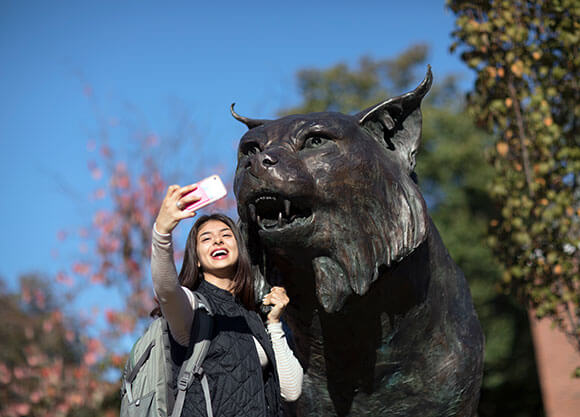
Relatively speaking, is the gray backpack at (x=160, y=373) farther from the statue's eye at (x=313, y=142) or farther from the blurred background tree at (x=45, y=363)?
the blurred background tree at (x=45, y=363)

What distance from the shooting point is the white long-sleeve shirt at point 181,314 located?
2076mm

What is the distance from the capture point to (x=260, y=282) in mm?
2240

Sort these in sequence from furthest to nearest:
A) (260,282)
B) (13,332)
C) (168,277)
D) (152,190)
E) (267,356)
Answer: (13,332) → (152,190) → (267,356) → (260,282) → (168,277)

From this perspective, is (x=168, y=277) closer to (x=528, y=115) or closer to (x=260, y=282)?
(x=260, y=282)

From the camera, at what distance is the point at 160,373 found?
Answer: 2.11 meters

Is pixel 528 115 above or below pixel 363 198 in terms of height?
above

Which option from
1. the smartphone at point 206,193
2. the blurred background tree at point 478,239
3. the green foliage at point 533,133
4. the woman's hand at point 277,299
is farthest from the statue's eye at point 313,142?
the blurred background tree at point 478,239

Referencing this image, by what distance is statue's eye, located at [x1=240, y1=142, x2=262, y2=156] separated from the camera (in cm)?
200

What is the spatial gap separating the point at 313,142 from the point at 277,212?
25 centimetres

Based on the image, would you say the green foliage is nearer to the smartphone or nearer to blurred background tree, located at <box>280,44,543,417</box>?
the smartphone

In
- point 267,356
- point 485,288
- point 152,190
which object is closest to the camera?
point 267,356

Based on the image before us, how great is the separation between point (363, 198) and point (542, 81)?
5.17 meters

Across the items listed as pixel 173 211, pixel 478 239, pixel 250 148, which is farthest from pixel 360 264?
pixel 478 239

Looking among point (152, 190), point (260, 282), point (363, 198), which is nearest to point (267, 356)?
point (260, 282)
